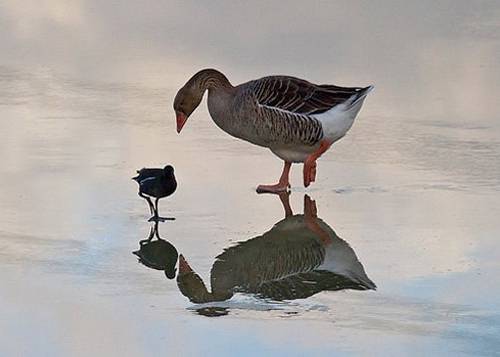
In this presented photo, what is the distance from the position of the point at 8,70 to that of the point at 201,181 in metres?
3.77

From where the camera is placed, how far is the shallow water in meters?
5.60

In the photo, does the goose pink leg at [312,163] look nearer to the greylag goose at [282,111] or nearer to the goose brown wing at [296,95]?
the greylag goose at [282,111]

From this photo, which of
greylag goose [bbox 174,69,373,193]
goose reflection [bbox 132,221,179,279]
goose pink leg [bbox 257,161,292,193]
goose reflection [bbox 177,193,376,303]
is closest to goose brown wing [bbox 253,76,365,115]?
greylag goose [bbox 174,69,373,193]

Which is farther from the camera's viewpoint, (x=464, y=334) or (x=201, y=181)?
(x=201, y=181)

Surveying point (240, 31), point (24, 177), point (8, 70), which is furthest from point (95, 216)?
point (240, 31)

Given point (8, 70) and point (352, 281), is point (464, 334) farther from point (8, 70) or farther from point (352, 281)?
point (8, 70)

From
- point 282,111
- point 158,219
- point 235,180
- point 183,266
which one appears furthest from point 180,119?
point 183,266

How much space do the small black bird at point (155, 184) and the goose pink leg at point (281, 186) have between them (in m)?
0.75

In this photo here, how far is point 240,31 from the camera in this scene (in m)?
12.6

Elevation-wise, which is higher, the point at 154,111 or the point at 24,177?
the point at 154,111

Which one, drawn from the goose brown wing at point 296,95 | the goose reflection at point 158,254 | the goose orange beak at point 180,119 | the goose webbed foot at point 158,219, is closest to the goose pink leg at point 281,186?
the goose brown wing at point 296,95

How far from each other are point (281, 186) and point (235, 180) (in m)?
0.31

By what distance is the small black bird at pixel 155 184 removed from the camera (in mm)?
7391

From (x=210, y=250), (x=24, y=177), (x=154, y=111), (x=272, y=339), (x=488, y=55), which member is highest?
(x=488, y=55)
